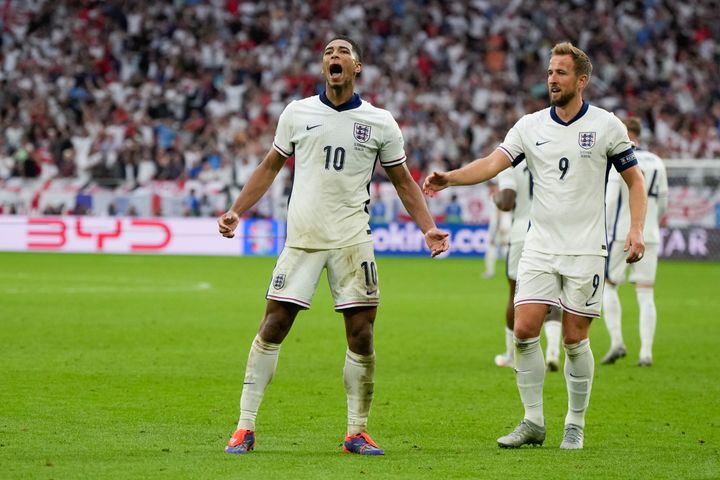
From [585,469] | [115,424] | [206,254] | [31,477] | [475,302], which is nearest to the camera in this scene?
[31,477]

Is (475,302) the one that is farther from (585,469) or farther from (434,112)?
(434,112)

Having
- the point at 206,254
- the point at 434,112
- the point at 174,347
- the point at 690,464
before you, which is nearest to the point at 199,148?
the point at 206,254

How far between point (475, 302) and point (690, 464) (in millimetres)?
12613

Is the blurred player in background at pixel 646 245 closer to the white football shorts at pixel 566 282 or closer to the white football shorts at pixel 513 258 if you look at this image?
the white football shorts at pixel 513 258

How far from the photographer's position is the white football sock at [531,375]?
25.4 ft

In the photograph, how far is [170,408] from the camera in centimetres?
908

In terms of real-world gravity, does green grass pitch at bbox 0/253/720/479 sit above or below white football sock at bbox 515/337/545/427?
below

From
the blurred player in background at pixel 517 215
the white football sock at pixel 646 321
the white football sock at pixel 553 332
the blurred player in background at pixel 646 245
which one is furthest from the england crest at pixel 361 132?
the white football sock at pixel 646 321

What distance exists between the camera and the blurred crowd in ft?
108

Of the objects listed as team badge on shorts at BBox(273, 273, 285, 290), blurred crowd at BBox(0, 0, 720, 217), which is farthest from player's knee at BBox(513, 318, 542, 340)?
blurred crowd at BBox(0, 0, 720, 217)

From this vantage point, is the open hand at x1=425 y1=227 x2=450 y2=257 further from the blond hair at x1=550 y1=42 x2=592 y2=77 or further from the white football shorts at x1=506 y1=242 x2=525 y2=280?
the white football shorts at x1=506 y1=242 x2=525 y2=280

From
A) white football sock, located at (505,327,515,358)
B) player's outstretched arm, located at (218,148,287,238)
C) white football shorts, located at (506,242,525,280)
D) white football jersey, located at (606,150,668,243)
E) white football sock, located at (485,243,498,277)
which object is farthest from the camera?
white football sock, located at (485,243,498,277)

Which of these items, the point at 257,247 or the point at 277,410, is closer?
the point at 277,410

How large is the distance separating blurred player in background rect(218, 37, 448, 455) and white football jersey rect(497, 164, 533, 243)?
4.32 m
